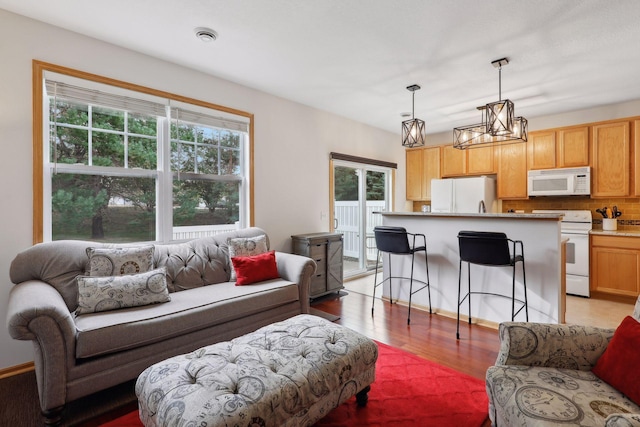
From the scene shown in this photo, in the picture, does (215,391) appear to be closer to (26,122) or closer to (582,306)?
(26,122)

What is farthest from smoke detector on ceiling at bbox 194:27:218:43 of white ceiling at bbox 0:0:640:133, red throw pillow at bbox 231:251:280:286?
red throw pillow at bbox 231:251:280:286

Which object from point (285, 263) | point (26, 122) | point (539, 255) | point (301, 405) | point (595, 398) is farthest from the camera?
Result: point (285, 263)

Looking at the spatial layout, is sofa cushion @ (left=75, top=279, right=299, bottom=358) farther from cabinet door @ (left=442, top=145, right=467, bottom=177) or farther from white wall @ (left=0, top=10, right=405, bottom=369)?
cabinet door @ (left=442, top=145, right=467, bottom=177)

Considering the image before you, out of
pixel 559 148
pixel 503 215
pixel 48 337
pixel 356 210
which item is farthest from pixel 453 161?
pixel 48 337

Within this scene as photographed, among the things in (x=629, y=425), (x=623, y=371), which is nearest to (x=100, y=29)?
(x=629, y=425)

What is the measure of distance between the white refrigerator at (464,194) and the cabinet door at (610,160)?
1.27 m

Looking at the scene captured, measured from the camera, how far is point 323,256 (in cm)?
411

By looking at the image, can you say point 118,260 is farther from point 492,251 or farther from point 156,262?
point 492,251

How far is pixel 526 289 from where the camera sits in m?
2.99

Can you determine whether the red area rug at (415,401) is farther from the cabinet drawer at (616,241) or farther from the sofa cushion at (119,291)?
the cabinet drawer at (616,241)

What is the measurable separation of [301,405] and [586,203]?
16.9ft

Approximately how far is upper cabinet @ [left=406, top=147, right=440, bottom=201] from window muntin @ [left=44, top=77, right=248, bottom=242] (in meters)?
3.69

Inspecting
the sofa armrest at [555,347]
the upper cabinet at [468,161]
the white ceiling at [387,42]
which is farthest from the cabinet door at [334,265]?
the upper cabinet at [468,161]

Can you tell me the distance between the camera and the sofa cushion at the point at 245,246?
312 cm
